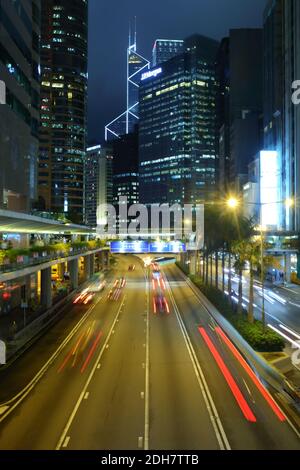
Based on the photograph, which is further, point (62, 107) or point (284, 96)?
point (62, 107)

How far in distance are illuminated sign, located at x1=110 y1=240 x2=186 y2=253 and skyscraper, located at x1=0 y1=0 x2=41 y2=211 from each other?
40731mm

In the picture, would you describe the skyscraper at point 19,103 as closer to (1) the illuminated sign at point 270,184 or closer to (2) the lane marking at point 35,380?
(2) the lane marking at point 35,380

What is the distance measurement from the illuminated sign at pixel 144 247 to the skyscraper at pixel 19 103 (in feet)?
134

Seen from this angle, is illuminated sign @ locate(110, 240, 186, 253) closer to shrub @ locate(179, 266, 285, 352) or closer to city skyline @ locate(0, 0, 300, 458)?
city skyline @ locate(0, 0, 300, 458)

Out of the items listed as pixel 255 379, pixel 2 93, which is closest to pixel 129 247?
pixel 2 93

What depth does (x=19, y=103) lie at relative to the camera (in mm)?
50188

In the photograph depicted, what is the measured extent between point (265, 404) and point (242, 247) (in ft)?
56.7

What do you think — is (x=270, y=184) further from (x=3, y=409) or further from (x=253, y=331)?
(x=3, y=409)

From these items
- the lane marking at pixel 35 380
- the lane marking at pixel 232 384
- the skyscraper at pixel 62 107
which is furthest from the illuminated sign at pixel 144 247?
the skyscraper at pixel 62 107

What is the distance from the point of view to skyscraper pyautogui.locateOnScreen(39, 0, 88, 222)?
166m

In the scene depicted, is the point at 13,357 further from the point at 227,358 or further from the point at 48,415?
the point at 227,358

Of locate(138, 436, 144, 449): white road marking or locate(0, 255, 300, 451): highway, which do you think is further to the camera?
locate(0, 255, 300, 451): highway

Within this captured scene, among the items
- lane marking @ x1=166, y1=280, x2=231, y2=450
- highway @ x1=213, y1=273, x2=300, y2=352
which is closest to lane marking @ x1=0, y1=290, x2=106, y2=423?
lane marking @ x1=166, y1=280, x2=231, y2=450

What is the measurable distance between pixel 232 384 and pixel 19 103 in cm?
4124
